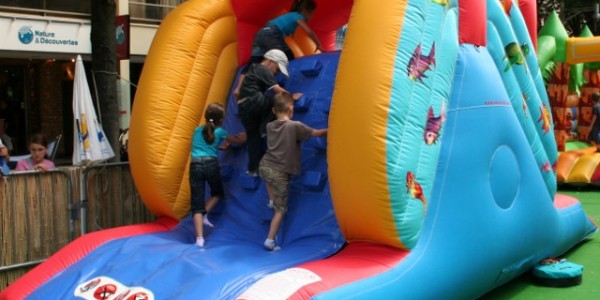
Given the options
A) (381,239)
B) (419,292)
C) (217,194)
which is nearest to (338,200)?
(381,239)

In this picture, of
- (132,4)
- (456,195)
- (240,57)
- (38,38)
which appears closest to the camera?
(456,195)

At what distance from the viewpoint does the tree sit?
677 cm

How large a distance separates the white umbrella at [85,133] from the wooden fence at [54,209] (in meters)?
0.14

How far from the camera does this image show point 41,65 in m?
15.9

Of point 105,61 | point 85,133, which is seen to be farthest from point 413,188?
point 105,61

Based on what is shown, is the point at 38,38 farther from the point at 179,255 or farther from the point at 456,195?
the point at 456,195

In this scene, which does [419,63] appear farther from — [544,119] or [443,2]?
[544,119]

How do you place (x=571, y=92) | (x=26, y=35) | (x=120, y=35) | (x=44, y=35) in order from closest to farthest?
1. (x=120, y=35)
2. (x=571, y=92)
3. (x=26, y=35)
4. (x=44, y=35)

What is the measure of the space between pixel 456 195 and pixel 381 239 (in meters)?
0.66

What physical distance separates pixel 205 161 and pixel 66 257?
123 centimetres

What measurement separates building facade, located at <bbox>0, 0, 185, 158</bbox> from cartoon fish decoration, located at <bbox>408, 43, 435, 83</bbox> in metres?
11.7

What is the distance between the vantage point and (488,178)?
4496mm

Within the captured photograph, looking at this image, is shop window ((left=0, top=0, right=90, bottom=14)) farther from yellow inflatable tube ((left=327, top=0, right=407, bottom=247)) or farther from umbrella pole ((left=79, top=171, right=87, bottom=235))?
yellow inflatable tube ((left=327, top=0, right=407, bottom=247))

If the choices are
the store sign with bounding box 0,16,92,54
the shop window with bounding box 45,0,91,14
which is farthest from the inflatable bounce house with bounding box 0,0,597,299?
the shop window with bounding box 45,0,91,14
